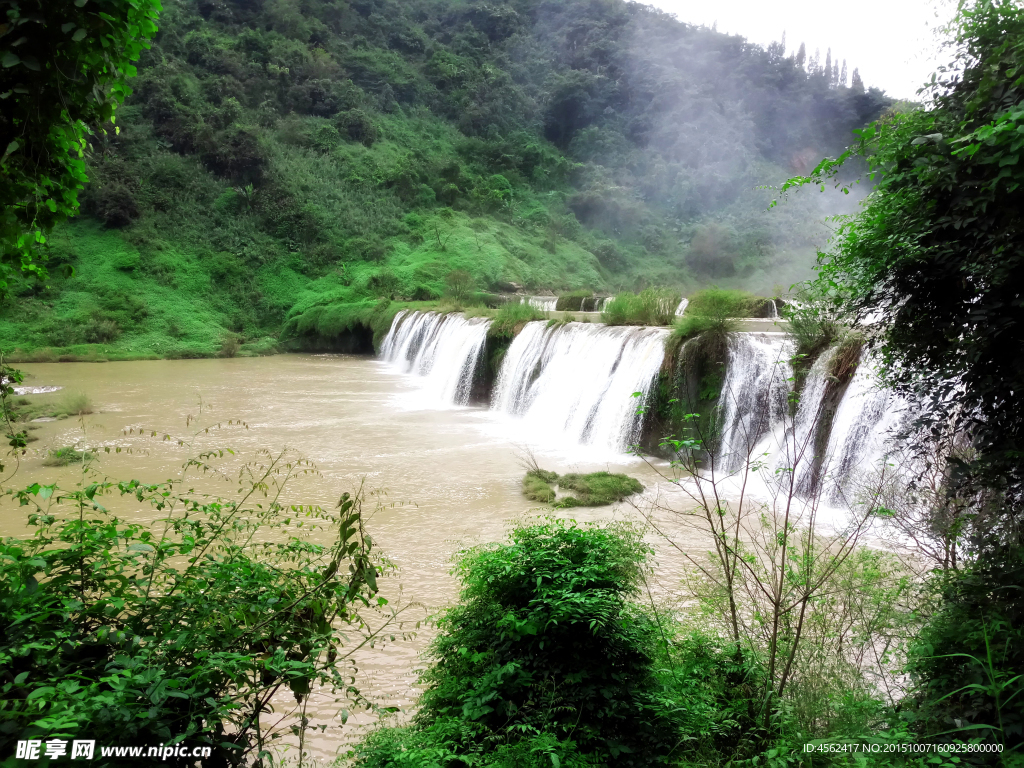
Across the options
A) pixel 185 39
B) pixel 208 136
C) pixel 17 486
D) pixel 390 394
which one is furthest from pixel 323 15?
pixel 17 486

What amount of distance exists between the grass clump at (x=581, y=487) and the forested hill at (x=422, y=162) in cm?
1982

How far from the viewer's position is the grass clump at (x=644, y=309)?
1227 centimetres

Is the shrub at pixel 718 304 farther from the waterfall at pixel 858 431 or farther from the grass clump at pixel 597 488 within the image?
the grass clump at pixel 597 488

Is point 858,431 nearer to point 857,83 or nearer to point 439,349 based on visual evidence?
point 439,349

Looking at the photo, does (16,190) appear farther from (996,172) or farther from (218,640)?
(996,172)

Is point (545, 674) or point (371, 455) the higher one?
point (545, 674)

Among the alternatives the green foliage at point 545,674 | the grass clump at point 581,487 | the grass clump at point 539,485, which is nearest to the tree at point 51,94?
the green foliage at point 545,674

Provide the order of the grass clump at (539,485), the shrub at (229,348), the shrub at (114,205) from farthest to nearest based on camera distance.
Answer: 1. the shrub at (114,205)
2. the shrub at (229,348)
3. the grass clump at (539,485)

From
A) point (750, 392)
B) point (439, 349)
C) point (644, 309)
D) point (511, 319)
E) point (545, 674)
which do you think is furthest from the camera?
point (439, 349)

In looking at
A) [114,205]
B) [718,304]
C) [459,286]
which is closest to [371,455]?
[718,304]

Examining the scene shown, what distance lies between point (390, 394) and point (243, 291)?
16.7 metres

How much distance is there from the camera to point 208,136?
31.3 meters

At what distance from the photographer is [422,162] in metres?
39.5

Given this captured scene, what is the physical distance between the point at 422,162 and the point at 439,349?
25.8 metres
